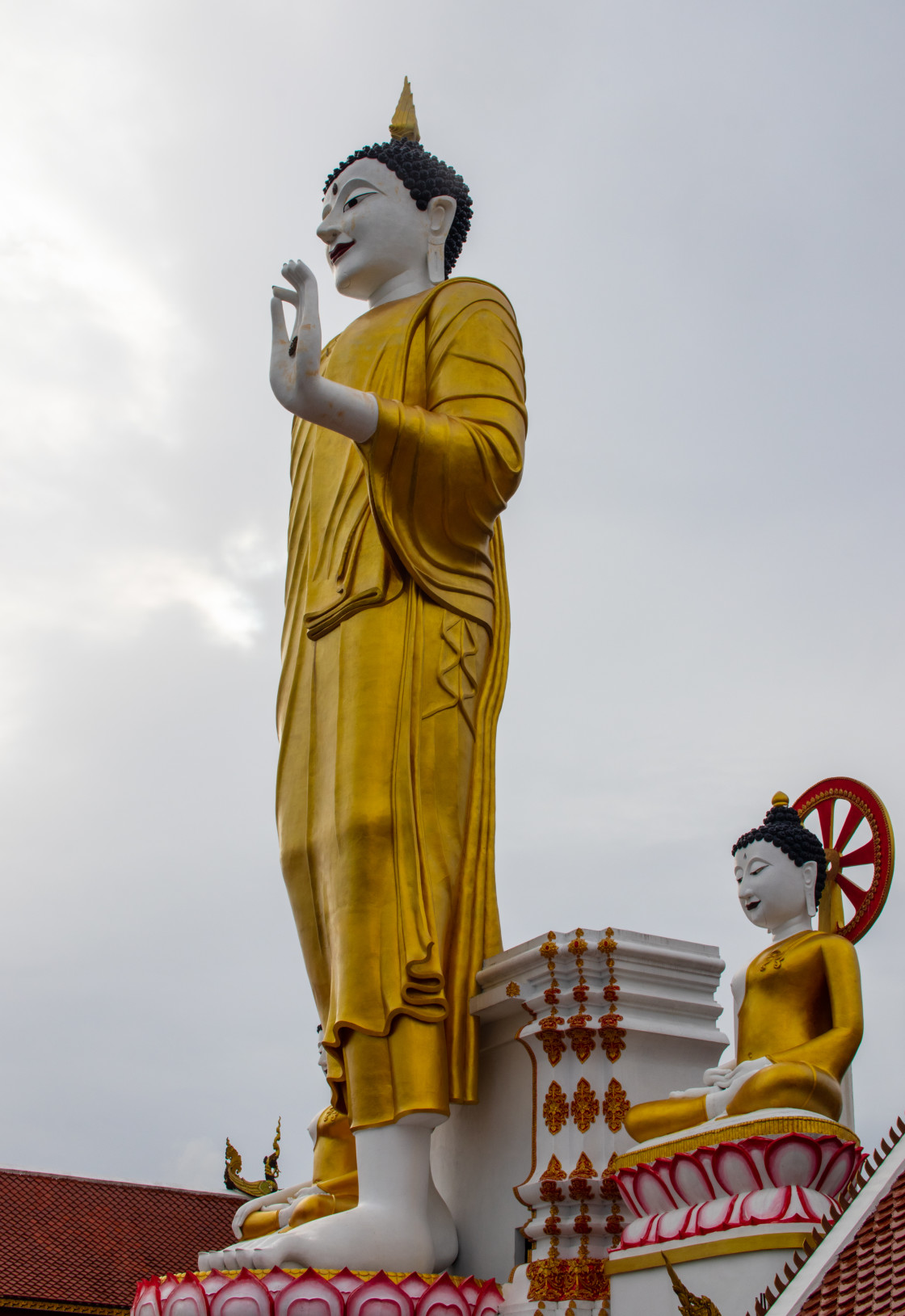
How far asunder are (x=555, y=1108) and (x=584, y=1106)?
0.11m

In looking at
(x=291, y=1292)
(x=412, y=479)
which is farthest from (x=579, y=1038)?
(x=412, y=479)

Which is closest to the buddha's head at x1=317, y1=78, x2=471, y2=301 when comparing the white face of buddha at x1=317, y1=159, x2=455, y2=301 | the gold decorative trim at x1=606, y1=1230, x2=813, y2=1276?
the white face of buddha at x1=317, y1=159, x2=455, y2=301

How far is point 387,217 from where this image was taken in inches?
268

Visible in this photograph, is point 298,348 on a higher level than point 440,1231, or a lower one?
higher

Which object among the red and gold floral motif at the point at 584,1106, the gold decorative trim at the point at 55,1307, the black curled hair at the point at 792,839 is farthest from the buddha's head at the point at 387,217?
the gold decorative trim at the point at 55,1307

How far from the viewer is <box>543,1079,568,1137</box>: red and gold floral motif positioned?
5.18 m

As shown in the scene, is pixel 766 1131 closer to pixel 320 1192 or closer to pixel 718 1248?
pixel 718 1248

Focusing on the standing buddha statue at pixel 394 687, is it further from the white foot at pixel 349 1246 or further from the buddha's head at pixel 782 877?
the buddha's head at pixel 782 877

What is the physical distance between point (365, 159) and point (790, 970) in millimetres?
4091

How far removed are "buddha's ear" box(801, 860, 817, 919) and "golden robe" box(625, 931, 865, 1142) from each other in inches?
4.3

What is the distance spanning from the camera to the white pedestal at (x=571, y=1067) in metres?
5.06

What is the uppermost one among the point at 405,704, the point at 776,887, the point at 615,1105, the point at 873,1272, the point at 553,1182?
the point at 405,704

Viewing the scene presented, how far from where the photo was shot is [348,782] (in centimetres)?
571

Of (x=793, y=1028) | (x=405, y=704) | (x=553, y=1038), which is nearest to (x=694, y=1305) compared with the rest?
(x=793, y=1028)
